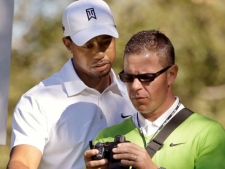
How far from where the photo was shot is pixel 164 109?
→ 4.60 meters

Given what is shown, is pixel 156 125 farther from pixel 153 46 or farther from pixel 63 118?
pixel 63 118

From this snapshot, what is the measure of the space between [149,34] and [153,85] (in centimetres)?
29

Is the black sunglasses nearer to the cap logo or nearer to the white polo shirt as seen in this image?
the white polo shirt

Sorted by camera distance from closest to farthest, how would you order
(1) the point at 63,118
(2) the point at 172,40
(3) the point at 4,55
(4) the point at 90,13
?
(1) the point at 63,118 < (4) the point at 90,13 < (3) the point at 4,55 < (2) the point at 172,40

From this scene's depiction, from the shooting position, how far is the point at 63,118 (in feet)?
17.4

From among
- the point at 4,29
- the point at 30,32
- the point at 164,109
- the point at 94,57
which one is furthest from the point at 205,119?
the point at 30,32

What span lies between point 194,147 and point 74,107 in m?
1.16

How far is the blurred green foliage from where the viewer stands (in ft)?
33.4

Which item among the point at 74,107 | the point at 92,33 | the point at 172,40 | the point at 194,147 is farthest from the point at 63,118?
the point at 172,40

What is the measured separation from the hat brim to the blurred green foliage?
4.57 m

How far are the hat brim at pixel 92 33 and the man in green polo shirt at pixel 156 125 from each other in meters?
0.68

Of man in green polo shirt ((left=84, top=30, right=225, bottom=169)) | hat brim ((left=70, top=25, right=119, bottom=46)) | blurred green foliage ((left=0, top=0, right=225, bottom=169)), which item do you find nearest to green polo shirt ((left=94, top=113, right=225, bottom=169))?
man in green polo shirt ((left=84, top=30, right=225, bottom=169))

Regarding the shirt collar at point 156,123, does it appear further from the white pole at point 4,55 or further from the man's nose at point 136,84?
the white pole at point 4,55

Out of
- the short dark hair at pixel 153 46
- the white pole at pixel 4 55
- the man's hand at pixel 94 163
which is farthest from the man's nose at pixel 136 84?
the white pole at pixel 4 55
